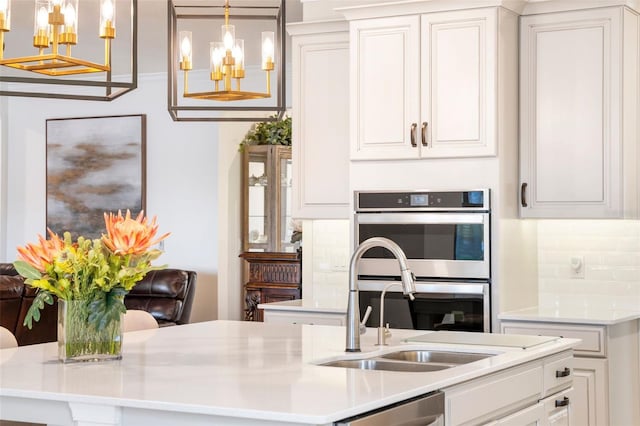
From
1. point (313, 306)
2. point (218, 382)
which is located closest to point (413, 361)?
point (218, 382)

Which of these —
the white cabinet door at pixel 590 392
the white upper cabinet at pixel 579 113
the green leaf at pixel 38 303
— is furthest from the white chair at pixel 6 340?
the white upper cabinet at pixel 579 113

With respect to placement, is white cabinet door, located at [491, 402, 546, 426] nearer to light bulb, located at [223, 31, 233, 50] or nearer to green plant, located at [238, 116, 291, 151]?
light bulb, located at [223, 31, 233, 50]

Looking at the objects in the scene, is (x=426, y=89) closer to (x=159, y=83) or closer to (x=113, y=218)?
(x=113, y=218)

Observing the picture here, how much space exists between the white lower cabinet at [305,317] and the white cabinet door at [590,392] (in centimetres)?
126

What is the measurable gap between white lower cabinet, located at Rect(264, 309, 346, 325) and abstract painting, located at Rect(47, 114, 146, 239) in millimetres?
4523

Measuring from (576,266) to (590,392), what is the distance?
87 cm

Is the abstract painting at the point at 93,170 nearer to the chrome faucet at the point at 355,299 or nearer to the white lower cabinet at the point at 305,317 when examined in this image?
the white lower cabinet at the point at 305,317

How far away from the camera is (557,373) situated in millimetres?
3295

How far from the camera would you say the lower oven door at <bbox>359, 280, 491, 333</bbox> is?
4816 mm

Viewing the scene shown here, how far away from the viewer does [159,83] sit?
9422 mm

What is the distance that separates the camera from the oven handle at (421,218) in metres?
4.82

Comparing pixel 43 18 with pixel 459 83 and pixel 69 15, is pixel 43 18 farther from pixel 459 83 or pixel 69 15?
pixel 459 83

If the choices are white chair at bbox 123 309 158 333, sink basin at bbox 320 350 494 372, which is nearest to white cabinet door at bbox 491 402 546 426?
sink basin at bbox 320 350 494 372

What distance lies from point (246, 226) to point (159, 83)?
172 centimetres
